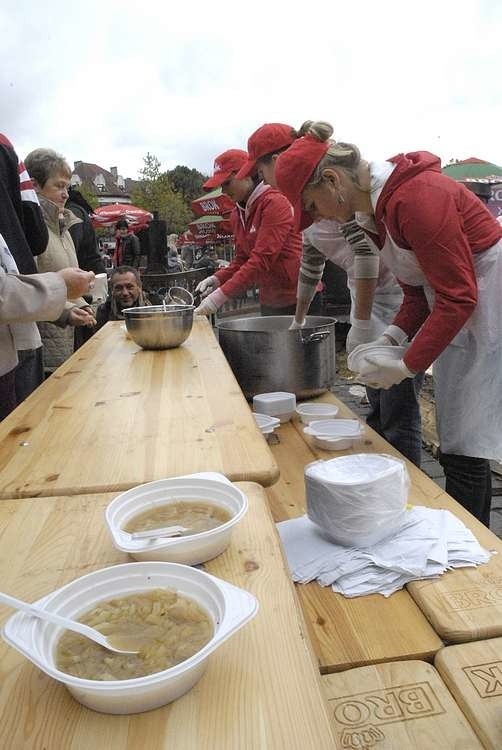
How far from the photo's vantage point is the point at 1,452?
1.38 metres

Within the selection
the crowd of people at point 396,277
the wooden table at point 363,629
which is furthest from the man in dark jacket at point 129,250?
the wooden table at point 363,629

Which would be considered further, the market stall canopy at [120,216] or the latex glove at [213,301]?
the market stall canopy at [120,216]

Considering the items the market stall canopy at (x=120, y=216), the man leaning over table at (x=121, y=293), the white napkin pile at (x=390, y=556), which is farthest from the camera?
the market stall canopy at (x=120, y=216)

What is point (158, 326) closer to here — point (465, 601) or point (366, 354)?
point (366, 354)

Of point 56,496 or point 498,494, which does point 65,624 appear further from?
point 498,494

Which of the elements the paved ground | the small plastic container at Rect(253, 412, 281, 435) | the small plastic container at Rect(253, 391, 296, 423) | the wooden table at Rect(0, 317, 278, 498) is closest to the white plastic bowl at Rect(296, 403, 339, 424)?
the small plastic container at Rect(253, 391, 296, 423)

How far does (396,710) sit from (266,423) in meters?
1.37

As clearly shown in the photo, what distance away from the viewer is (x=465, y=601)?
1254mm

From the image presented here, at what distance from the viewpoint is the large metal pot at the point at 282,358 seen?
2.59 m

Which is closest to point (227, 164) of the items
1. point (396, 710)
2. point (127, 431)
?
point (127, 431)

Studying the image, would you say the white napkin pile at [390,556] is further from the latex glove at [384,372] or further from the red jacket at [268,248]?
the red jacket at [268,248]

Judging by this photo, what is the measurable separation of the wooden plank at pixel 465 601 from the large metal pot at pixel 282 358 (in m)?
1.36

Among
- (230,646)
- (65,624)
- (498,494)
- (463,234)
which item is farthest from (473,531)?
(498,494)

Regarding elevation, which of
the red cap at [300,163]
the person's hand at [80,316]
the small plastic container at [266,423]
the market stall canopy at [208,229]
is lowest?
the market stall canopy at [208,229]
